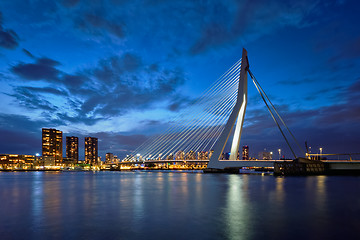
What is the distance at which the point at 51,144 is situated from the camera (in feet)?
638

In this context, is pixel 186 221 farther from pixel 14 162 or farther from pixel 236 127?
pixel 14 162

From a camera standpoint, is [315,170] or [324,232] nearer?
[324,232]

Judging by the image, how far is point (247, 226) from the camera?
11.6m

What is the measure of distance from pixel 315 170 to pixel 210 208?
45.4 m

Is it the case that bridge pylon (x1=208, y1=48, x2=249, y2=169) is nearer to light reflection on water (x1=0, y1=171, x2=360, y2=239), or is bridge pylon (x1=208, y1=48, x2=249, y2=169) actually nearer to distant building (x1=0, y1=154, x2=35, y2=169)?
light reflection on water (x1=0, y1=171, x2=360, y2=239)

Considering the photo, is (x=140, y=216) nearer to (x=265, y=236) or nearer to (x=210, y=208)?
(x=210, y=208)

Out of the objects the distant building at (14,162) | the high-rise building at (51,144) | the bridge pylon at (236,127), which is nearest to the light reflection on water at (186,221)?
the bridge pylon at (236,127)

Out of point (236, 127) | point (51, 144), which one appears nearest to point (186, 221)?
point (236, 127)

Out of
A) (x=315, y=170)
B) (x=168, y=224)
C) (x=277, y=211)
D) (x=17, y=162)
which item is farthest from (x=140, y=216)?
(x=17, y=162)

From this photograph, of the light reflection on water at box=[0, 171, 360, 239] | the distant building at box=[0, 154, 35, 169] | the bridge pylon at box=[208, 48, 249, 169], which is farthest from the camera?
the distant building at box=[0, 154, 35, 169]

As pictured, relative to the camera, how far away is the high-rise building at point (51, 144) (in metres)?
193

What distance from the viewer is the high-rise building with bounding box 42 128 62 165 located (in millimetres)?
193000

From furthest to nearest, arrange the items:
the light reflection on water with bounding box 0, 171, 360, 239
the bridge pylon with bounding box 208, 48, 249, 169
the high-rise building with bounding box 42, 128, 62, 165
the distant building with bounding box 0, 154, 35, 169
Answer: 1. the high-rise building with bounding box 42, 128, 62, 165
2. the distant building with bounding box 0, 154, 35, 169
3. the bridge pylon with bounding box 208, 48, 249, 169
4. the light reflection on water with bounding box 0, 171, 360, 239

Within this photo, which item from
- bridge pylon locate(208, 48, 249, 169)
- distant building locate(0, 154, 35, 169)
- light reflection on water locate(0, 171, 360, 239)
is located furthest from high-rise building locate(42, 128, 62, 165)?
light reflection on water locate(0, 171, 360, 239)
